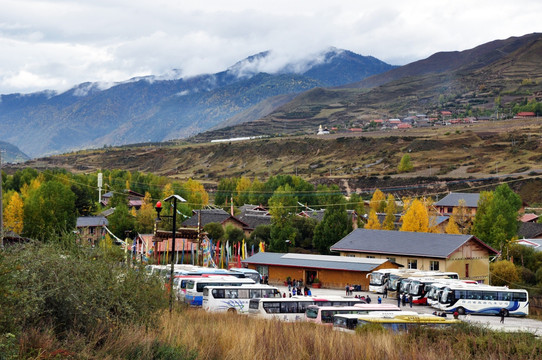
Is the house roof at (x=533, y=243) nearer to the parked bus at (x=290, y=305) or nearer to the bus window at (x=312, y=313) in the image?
the parked bus at (x=290, y=305)

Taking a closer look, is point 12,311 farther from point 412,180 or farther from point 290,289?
point 412,180

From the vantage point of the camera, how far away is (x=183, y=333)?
1753 cm

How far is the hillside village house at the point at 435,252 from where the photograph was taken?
2019 inches

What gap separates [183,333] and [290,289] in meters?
31.7

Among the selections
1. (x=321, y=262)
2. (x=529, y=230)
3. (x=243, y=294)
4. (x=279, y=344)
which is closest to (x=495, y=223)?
(x=529, y=230)

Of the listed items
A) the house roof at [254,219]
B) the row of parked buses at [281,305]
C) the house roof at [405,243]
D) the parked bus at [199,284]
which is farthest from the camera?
the house roof at [254,219]

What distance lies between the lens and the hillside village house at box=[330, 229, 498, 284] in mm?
51281

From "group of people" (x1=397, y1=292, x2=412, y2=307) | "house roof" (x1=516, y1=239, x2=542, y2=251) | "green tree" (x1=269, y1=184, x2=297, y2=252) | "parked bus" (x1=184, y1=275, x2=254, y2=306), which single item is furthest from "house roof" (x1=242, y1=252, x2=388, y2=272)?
"house roof" (x1=516, y1=239, x2=542, y2=251)

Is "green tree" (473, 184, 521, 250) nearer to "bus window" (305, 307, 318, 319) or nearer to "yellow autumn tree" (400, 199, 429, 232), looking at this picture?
"yellow autumn tree" (400, 199, 429, 232)

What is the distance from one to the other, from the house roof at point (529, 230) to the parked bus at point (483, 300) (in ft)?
137

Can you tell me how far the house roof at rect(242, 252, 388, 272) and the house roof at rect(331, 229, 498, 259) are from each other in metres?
2.76

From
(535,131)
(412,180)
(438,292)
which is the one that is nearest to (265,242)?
(438,292)

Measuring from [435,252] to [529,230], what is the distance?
35.8 m

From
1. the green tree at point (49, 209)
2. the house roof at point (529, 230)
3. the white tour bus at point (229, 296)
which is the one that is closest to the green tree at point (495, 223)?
the house roof at point (529, 230)
